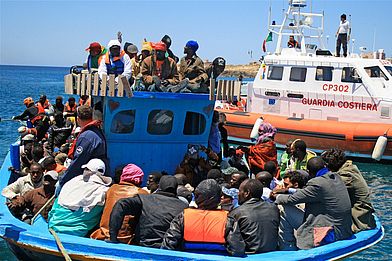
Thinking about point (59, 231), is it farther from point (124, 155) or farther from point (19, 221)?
point (124, 155)

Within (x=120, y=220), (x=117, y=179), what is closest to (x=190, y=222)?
(x=120, y=220)

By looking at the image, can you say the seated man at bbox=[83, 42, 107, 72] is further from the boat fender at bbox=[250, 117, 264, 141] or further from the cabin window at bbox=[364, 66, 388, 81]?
the cabin window at bbox=[364, 66, 388, 81]

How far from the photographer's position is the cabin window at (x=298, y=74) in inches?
754

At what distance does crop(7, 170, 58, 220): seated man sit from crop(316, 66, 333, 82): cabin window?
1281 centimetres

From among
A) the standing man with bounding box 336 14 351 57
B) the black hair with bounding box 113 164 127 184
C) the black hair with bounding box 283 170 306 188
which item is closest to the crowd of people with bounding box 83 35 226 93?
the black hair with bounding box 113 164 127 184

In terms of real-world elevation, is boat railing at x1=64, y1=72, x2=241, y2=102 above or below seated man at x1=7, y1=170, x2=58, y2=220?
above

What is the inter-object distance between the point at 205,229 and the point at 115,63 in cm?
338

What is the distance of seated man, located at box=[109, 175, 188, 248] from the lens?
6152 millimetres

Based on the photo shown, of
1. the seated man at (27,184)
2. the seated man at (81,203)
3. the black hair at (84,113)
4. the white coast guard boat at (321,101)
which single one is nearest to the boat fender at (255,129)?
the white coast guard boat at (321,101)

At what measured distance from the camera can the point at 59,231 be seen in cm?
671

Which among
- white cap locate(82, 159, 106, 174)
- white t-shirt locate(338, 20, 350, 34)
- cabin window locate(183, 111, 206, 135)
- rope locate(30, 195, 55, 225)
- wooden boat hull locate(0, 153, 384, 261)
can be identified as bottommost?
wooden boat hull locate(0, 153, 384, 261)

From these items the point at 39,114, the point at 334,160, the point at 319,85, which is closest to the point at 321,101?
the point at 319,85

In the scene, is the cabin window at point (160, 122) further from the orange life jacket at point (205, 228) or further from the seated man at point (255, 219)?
the orange life jacket at point (205, 228)

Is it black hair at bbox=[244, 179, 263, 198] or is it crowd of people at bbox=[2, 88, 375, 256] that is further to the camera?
black hair at bbox=[244, 179, 263, 198]
